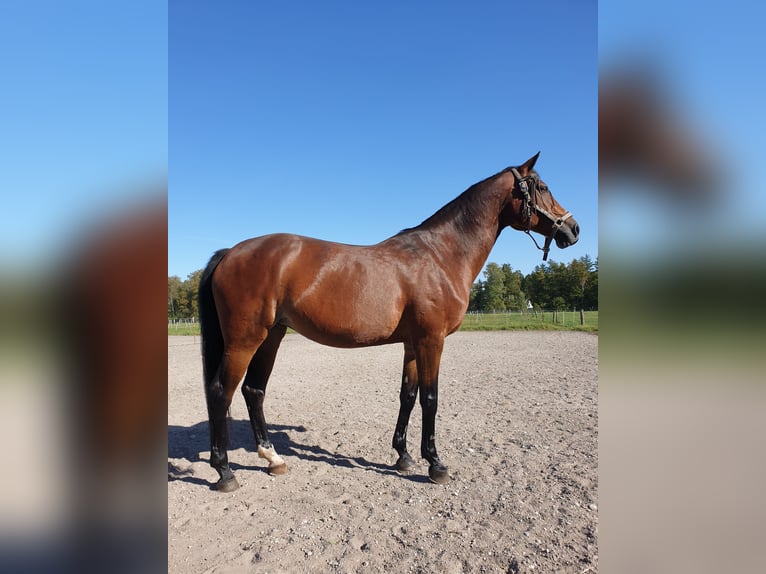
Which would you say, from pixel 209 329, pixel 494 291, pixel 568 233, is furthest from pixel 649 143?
pixel 494 291

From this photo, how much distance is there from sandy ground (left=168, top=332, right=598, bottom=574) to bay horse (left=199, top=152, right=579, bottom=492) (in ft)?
1.30

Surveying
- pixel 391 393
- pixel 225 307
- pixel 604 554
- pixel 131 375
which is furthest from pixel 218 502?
pixel 391 393

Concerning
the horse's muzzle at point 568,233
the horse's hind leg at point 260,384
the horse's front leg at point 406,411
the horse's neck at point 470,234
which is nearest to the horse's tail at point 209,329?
the horse's hind leg at point 260,384

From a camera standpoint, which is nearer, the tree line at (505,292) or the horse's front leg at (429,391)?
the horse's front leg at (429,391)

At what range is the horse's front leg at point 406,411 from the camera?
157 inches

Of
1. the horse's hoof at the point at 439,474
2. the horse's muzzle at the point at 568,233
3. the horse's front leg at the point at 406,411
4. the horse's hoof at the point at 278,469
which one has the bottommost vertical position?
the horse's hoof at the point at 278,469

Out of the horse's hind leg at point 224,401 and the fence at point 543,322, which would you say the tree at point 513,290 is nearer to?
the fence at point 543,322

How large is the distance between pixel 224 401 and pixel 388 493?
65.8 inches

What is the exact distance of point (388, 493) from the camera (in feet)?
11.4

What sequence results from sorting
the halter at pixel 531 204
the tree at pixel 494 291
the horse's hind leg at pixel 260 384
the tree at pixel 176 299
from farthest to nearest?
the tree at pixel 494 291, the tree at pixel 176 299, the horse's hind leg at pixel 260 384, the halter at pixel 531 204

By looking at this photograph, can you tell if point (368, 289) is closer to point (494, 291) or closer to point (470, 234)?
point (470, 234)

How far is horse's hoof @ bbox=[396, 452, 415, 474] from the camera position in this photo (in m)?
3.97

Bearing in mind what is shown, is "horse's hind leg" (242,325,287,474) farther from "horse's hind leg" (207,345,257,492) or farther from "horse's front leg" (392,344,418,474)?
"horse's front leg" (392,344,418,474)

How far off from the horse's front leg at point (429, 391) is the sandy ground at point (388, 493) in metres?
0.19
